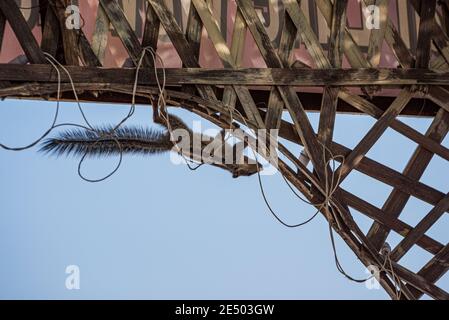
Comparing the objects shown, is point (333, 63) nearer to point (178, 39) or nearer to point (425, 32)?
point (425, 32)

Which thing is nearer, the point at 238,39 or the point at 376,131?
the point at 238,39

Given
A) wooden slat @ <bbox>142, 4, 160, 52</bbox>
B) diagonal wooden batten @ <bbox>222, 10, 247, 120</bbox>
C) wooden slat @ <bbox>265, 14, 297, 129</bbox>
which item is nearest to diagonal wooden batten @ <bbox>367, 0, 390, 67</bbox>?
wooden slat @ <bbox>265, 14, 297, 129</bbox>

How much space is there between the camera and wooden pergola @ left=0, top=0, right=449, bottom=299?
18.9 feet

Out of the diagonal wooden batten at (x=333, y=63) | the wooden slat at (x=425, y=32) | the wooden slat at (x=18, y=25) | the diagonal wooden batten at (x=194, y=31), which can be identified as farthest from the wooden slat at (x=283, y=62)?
the wooden slat at (x=18, y=25)

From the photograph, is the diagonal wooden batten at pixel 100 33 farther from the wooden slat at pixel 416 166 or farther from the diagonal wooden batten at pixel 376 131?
the wooden slat at pixel 416 166

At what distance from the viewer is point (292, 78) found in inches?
239

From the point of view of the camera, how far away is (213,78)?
5.96 meters

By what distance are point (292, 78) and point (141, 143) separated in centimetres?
120

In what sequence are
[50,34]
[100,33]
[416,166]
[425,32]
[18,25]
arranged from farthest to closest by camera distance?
[416,166]
[425,32]
[100,33]
[50,34]
[18,25]

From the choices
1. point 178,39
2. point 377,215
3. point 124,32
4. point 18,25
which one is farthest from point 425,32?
point 18,25

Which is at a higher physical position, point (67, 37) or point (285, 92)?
point (67, 37)

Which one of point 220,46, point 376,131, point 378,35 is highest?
point 378,35

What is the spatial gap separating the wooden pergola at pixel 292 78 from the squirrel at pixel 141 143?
0.28m
